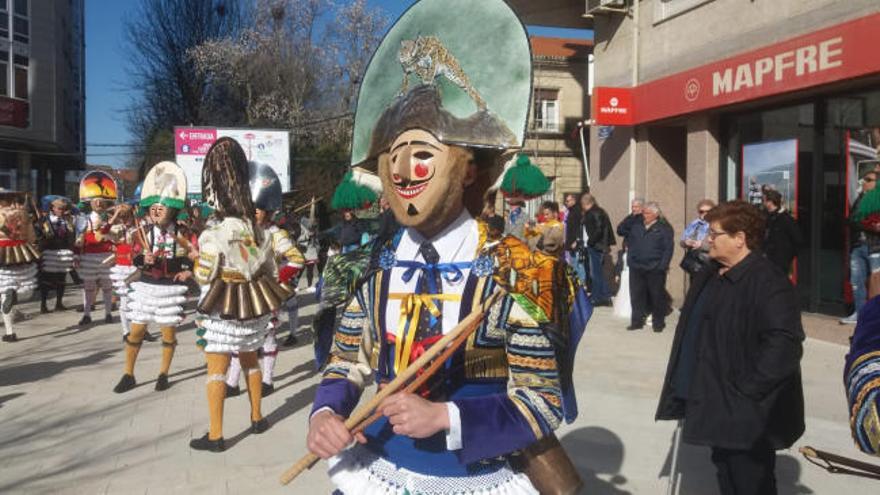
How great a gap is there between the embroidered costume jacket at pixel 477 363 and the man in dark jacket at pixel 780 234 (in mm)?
7883

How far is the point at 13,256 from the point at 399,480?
9315 mm

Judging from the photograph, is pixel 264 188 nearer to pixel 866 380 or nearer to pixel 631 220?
pixel 631 220

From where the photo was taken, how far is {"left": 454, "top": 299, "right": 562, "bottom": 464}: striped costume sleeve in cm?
200

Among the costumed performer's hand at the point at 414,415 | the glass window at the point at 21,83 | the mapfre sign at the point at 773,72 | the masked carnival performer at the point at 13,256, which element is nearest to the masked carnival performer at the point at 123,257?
the masked carnival performer at the point at 13,256

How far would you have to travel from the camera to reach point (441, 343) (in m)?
2.03

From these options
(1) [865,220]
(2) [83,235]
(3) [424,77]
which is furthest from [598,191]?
(3) [424,77]

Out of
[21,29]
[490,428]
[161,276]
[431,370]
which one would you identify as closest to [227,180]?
[161,276]

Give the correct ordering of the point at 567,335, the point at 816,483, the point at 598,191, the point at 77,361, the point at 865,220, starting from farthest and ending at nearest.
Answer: the point at 598,191, the point at 77,361, the point at 816,483, the point at 865,220, the point at 567,335

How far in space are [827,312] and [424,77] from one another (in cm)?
952

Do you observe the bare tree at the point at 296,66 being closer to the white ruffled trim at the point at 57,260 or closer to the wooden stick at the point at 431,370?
the white ruffled trim at the point at 57,260

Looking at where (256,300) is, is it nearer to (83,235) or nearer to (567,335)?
(567,335)

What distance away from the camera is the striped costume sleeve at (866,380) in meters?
1.73

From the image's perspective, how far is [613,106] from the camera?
13336mm

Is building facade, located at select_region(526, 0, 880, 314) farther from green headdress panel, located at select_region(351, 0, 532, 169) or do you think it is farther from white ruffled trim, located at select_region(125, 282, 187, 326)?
white ruffled trim, located at select_region(125, 282, 187, 326)
